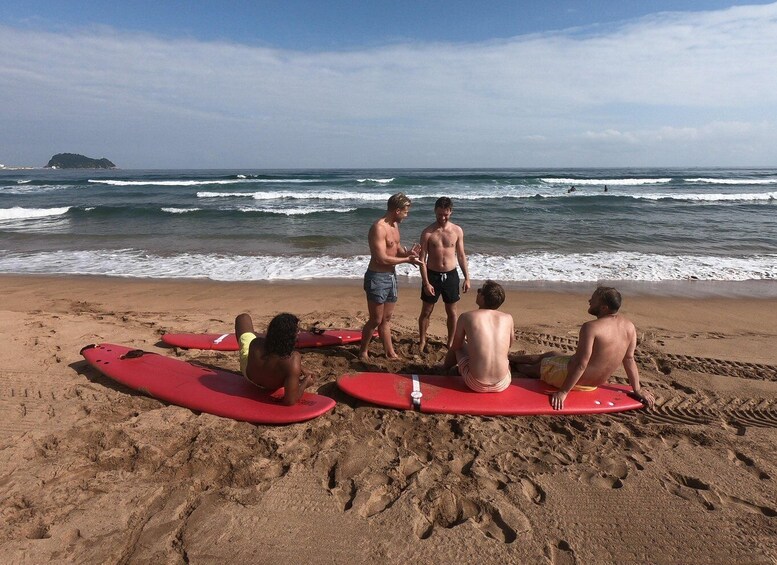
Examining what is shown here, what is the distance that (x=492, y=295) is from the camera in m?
3.83

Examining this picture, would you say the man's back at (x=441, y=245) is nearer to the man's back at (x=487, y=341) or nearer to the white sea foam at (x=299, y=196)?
the man's back at (x=487, y=341)

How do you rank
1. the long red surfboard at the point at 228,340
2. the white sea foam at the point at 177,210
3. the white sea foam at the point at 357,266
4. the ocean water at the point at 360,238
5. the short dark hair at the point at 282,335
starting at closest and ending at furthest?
the short dark hair at the point at 282,335, the long red surfboard at the point at 228,340, the white sea foam at the point at 357,266, the ocean water at the point at 360,238, the white sea foam at the point at 177,210

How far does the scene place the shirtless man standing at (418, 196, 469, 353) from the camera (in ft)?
15.8

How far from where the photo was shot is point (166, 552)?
235 centimetres

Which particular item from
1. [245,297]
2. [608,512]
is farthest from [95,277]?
[608,512]

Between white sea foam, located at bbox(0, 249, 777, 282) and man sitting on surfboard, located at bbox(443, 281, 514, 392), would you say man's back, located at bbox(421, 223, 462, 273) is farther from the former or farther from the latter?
white sea foam, located at bbox(0, 249, 777, 282)

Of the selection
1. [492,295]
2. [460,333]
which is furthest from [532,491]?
[492,295]

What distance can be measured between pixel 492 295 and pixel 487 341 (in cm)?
41

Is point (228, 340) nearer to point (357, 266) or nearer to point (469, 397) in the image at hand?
point (469, 397)

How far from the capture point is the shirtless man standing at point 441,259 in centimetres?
481

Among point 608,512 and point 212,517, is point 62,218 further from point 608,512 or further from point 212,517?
point 608,512

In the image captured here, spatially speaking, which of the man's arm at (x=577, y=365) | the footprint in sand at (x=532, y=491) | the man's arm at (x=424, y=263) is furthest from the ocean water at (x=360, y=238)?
the footprint in sand at (x=532, y=491)

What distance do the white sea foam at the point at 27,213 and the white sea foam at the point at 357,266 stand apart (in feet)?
29.5

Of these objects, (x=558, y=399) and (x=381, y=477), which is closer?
(x=381, y=477)
